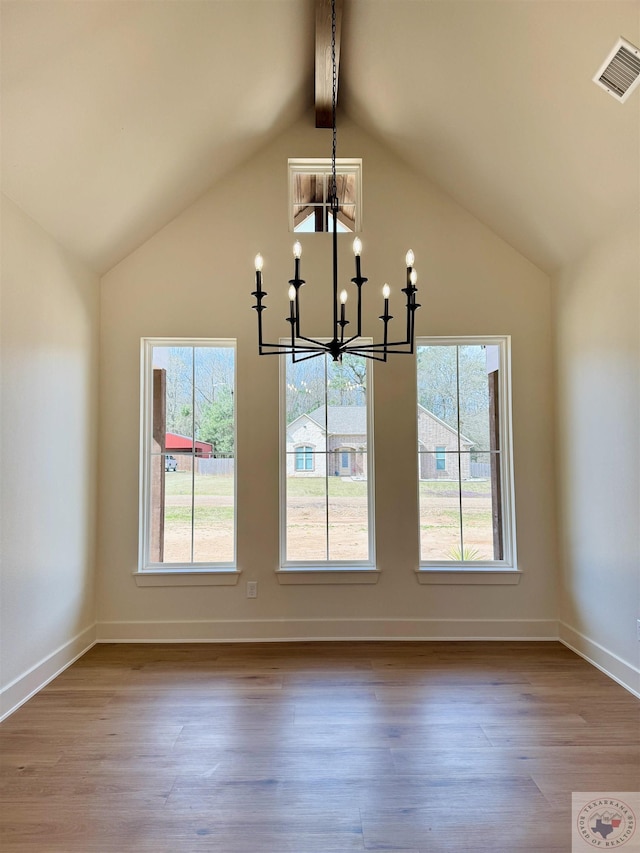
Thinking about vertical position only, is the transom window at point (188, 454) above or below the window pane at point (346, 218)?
below

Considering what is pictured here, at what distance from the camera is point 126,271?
138 inches

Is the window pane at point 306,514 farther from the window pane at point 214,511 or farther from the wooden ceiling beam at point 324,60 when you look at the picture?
the wooden ceiling beam at point 324,60

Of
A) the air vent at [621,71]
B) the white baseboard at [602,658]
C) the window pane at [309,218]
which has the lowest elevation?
the white baseboard at [602,658]

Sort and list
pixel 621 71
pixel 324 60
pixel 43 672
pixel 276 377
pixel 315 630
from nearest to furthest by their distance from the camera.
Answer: pixel 621 71 < pixel 43 672 < pixel 324 60 < pixel 315 630 < pixel 276 377

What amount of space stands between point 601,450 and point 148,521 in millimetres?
3082

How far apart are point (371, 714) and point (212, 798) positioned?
2.90 ft

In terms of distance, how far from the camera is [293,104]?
3.27 m

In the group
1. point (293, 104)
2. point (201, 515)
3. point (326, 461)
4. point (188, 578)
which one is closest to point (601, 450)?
point (326, 461)

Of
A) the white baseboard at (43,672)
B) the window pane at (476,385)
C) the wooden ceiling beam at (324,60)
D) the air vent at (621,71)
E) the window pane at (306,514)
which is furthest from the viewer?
the window pane at (476,385)

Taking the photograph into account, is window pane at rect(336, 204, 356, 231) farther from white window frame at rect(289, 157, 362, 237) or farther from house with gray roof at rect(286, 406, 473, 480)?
house with gray roof at rect(286, 406, 473, 480)

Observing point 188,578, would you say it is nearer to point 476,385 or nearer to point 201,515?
point 201,515

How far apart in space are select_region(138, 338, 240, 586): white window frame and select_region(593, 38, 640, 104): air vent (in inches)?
99.5

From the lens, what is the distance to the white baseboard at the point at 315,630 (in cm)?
338

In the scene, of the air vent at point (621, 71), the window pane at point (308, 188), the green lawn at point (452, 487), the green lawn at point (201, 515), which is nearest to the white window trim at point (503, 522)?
the green lawn at point (452, 487)
